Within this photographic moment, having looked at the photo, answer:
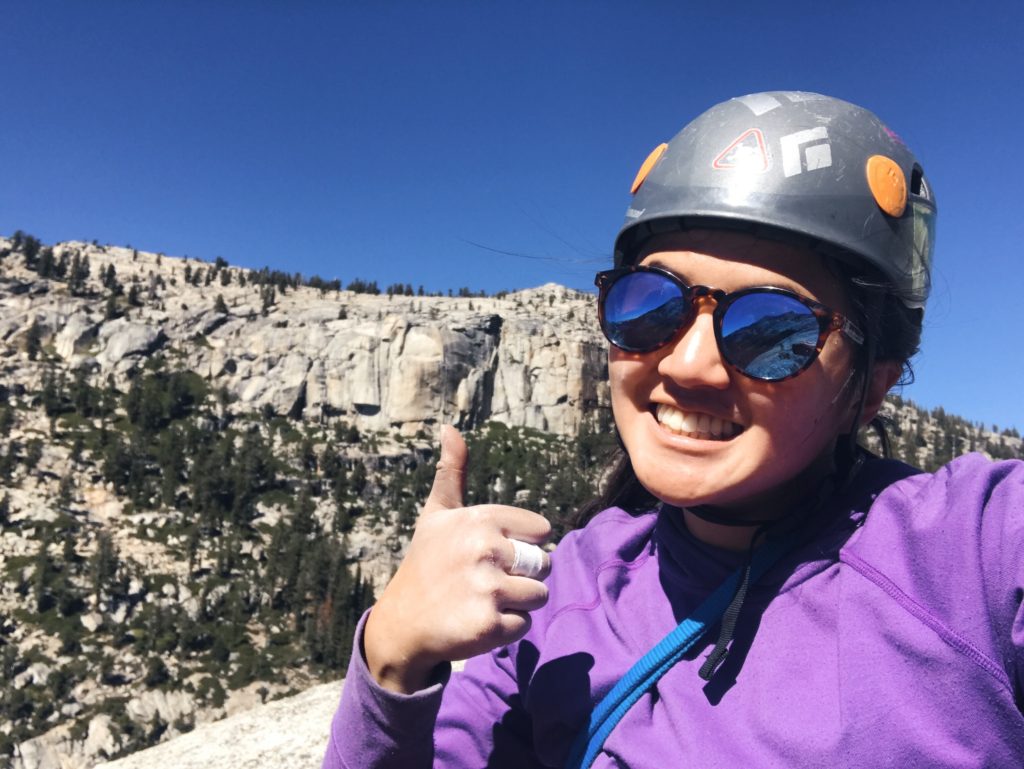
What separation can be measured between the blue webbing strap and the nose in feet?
1.51

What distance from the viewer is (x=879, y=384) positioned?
1942 millimetres

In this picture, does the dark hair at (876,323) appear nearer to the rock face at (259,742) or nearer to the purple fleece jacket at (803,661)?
the purple fleece jacket at (803,661)

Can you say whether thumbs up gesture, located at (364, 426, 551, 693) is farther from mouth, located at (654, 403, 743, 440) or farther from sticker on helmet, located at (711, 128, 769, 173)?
sticker on helmet, located at (711, 128, 769, 173)

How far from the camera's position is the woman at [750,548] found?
1.25 meters

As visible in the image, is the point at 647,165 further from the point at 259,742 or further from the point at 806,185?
→ the point at 259,742

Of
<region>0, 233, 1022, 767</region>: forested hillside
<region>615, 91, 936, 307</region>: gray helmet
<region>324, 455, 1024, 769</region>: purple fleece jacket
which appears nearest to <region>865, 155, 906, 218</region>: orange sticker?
<region>615, 91, 936, 307</region>: gray helmet

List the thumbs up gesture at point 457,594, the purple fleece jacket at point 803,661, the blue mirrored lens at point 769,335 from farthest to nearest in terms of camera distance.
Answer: the blue mirrored lens at point 769,335 < the thumbs up gesture at point 457,594 < the purple fleece jacket at point 803,661

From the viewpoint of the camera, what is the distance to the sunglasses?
5.25 feet

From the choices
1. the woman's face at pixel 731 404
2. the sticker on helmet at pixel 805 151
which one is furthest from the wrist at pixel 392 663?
the sticker on helmet at pixel 805 151

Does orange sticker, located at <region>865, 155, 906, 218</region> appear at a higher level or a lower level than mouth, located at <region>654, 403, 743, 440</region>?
higher

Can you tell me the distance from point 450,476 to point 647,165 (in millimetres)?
1229

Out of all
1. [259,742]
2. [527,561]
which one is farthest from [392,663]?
[259,742]

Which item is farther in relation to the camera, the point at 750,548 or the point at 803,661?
the point at 750,548

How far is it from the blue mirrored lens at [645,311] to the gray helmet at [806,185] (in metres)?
0.20
